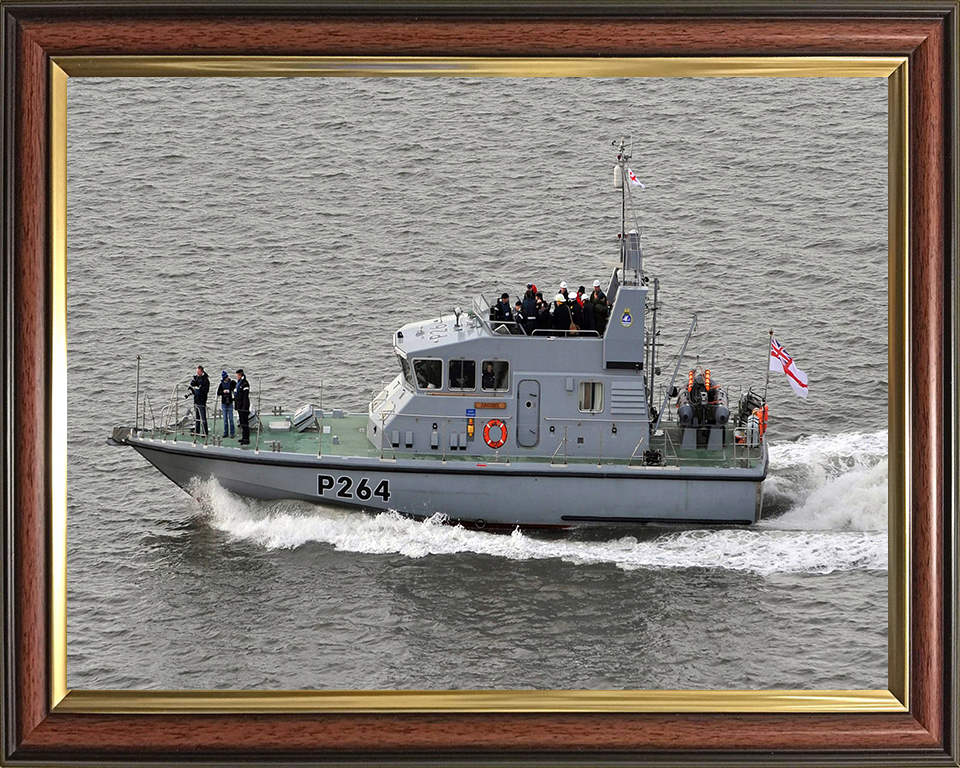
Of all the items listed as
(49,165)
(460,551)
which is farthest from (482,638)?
(49,165)

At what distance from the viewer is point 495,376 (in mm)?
25453

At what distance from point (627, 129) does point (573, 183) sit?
7434 mm

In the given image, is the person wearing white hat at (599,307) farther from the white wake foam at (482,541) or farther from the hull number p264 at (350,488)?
the hull number p264 at (350,488)

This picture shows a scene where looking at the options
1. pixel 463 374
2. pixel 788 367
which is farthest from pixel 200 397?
pixel 788 367

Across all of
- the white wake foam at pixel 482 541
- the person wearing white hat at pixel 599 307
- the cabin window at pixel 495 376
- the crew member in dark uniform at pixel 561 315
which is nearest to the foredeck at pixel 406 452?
the white wake foam at pixel 482 541

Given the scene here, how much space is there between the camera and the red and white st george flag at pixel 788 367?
2230 cm

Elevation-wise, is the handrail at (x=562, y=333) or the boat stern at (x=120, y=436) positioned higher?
the handrail at (x=562, y=333)

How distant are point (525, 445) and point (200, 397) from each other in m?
6.40

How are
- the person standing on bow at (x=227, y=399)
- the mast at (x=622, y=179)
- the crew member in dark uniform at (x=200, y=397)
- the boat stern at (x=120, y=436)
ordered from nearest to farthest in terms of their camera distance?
the mast at (x=622, y=179)
the boat stern at (x=120, y=436)
the crew member in dark uniform at (x=200, y=397)
the person standing on bow at (x=227, y=399)

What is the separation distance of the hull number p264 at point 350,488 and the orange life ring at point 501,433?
2110mm

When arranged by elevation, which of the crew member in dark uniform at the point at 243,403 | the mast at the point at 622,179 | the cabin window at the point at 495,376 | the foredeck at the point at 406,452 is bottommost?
the foredeck at the point at 406,452

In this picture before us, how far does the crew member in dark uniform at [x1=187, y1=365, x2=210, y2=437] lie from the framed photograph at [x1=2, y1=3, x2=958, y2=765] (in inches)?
4.3

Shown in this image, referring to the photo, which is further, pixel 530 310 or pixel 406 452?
pixel 406 452

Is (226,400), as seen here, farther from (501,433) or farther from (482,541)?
(482,541)
